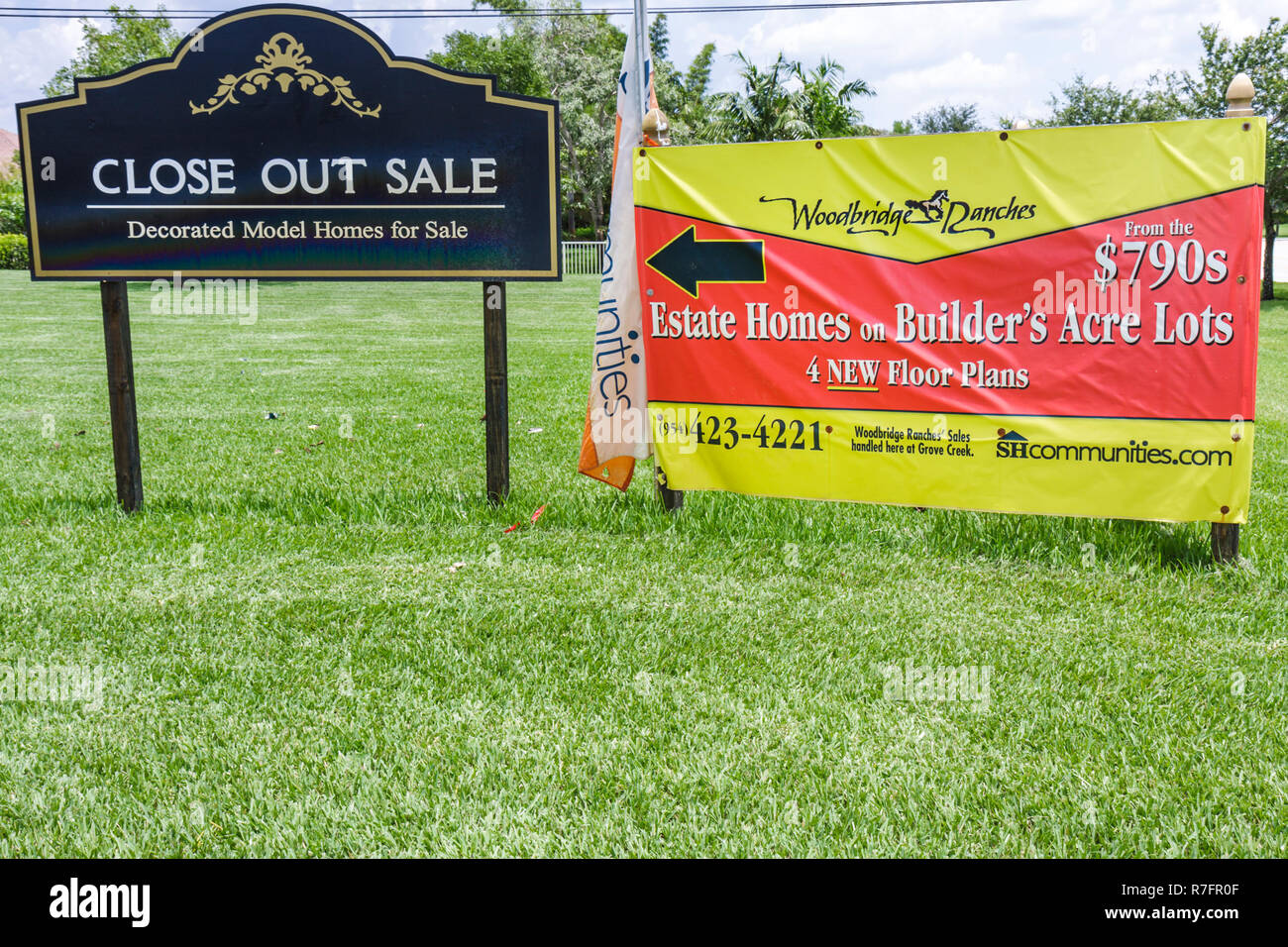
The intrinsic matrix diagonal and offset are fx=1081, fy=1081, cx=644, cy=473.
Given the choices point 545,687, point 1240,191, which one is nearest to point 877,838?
point 545,687

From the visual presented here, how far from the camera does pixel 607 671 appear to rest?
3.93 meters

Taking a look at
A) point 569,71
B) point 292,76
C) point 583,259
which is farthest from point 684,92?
point 292,76

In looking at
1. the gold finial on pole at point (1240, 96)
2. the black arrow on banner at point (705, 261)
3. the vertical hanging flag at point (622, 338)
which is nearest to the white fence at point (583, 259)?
the vertical hanging flag at point (622, 338)

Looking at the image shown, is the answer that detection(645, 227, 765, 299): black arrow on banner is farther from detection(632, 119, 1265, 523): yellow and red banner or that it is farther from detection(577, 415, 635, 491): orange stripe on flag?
detection(577, 415, 635, 491): orange stripe on flag

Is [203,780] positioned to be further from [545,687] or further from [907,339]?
[907,339]

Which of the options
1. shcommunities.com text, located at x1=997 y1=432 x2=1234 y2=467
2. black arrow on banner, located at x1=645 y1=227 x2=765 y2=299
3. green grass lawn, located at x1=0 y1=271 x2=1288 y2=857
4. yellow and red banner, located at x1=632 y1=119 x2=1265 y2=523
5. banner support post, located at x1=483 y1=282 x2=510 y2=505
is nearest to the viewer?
green grass lawn, located at x1=0 y1=271 x2=1288 y2=857

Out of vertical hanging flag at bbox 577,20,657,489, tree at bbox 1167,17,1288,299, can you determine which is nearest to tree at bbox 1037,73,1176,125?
tree at bbox 1167,17,1288,299

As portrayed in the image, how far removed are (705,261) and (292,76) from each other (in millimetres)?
2407

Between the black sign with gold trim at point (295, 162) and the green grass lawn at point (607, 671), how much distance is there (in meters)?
1.40

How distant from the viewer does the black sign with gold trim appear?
572 cm

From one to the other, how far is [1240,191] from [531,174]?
3374 mm

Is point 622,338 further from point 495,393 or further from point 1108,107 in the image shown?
point 1108,107

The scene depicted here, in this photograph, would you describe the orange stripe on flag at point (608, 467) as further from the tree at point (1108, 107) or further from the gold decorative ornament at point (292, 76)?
the tree at point (1108, 107)

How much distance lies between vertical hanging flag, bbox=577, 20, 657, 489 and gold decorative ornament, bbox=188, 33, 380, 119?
136 cm
